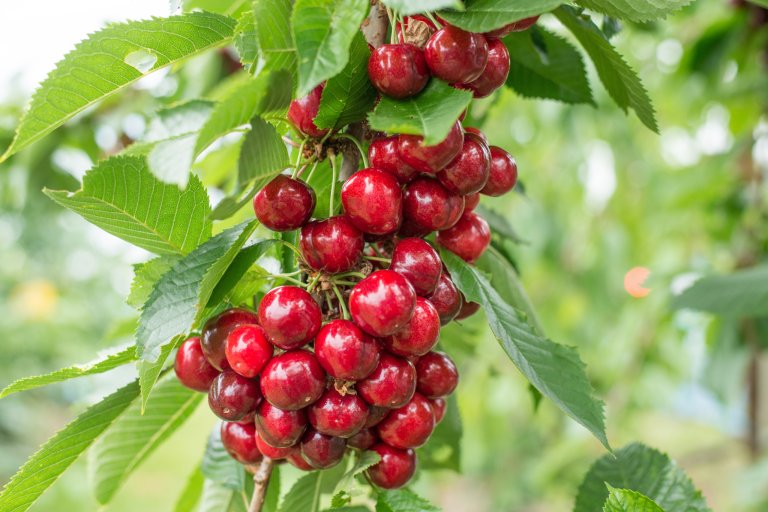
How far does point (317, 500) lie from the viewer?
854 millimetres

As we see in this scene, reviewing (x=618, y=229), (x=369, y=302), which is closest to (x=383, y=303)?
(x=369, y=302)

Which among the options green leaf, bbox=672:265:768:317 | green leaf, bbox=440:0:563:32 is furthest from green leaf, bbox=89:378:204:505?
green leaf, bbox=672:265:768:317

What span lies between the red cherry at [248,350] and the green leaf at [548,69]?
51 centimetres

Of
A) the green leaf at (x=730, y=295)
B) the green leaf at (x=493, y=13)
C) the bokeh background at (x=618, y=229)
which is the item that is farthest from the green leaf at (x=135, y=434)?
the green leaf at (x=730, y=295)

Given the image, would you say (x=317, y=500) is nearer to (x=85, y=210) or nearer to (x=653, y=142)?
(x=85, y=210)

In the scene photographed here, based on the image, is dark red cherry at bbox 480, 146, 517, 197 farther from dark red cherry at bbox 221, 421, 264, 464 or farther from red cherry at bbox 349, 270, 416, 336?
dark red cherry at bbox 221, 421, 264, 464

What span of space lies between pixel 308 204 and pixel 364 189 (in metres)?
0.07

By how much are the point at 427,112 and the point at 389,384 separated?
0.86 ft

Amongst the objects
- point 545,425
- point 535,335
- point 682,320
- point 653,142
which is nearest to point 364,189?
point 535,335

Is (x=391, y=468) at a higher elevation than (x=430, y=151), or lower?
lower

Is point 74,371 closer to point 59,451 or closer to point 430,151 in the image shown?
point 59,451

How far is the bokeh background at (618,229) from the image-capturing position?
1.90m

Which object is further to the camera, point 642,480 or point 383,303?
point 642,480

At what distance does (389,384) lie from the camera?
66 centimetres
